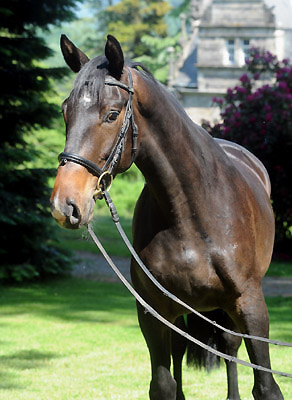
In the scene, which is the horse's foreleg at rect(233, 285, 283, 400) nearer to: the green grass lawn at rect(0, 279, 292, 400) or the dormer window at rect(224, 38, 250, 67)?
the green grass lawn at rect(0, 279, 292, 400)

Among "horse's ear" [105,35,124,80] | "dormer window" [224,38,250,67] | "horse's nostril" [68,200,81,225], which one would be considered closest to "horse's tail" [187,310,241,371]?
"horse's nostril" [68,200,81,225]

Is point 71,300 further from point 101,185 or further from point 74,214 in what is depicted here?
point 74,214

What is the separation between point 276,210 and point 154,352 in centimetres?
1081

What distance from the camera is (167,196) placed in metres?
3.99

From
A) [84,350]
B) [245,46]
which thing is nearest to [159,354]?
[84,350]

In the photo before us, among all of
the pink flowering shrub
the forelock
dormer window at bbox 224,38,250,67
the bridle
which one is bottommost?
the bridle

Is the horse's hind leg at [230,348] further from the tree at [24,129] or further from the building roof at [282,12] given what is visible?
the building roof at [282,12]

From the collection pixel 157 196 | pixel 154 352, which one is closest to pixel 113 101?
pixel 157 196

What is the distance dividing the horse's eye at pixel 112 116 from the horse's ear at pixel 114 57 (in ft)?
0.65

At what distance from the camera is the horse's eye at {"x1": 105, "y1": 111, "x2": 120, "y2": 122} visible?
341 cm

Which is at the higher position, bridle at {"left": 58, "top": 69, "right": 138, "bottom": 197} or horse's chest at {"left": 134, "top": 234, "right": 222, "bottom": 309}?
bridle at {"left": 58, "top": 69, "right": 138, "bottom": 197}

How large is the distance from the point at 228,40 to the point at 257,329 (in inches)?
1131

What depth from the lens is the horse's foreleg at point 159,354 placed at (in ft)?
14.1

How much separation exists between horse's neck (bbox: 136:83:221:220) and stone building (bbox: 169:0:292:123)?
27.0 meters
